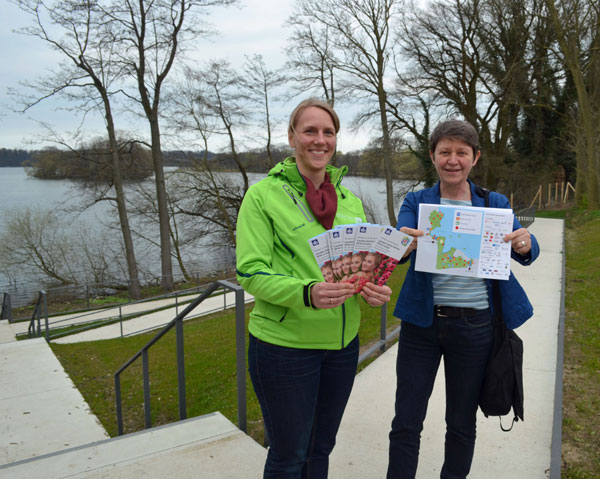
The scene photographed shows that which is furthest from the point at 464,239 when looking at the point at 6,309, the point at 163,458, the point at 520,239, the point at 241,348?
the point at 6,309

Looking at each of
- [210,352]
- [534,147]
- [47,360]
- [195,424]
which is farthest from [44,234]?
[534,147]

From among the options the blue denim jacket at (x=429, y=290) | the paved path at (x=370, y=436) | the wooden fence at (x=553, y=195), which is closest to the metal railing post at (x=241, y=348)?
the paved path at (x=370, y=436)

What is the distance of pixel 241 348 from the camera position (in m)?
2.99

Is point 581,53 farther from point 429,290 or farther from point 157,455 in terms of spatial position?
point 157,455

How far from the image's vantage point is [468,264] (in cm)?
201

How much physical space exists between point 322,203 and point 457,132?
727 mm

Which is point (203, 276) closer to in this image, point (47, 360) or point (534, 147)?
point (47, 360)

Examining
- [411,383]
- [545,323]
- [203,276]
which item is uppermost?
[411,383]

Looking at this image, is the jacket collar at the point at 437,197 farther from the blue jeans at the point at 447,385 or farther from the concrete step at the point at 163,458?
the concrete step at the point at 163,458

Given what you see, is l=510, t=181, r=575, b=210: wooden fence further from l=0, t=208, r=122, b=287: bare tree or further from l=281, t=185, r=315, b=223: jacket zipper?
l=281, t=185, r=315, b=223: jacket zipper

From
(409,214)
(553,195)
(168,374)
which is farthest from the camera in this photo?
(553,195)

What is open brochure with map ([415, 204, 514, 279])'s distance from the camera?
6.58ft

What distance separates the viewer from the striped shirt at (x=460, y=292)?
6.83 feet

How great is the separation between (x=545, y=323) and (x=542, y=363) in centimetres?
149
